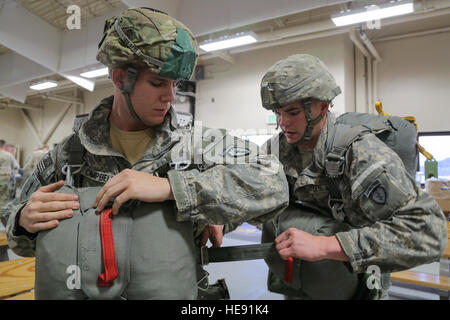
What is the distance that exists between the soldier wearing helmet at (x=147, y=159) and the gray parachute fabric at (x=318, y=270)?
32 centimetres

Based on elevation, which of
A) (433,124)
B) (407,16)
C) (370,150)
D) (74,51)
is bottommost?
(370,150)

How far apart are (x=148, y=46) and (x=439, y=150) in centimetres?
585

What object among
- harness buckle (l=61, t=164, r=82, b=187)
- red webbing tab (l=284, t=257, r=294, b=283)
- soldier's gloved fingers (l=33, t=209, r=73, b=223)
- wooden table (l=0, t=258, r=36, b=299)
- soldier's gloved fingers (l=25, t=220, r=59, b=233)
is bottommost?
wooden table (l=0, t=258, r=36, b=299)

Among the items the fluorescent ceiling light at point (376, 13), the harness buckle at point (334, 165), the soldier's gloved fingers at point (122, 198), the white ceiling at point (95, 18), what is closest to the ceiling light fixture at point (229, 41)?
the white ceiling at point (95, 18)

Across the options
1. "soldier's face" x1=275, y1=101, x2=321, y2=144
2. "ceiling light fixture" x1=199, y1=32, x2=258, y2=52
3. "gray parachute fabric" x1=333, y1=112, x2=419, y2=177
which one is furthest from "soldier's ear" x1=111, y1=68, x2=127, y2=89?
"ceiling light fixture" x1=199, y1=32, x2=258, y2=52

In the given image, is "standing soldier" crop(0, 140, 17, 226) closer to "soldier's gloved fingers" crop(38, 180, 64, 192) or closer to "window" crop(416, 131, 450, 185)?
"soldier's gloved fingers" crop(38, 180, 64, 192)

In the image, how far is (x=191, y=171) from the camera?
95 centimetres

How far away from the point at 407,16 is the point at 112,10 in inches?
209

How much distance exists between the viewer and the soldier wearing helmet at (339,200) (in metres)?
1.08

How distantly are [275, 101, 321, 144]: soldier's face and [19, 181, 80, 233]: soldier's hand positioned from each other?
987 mm

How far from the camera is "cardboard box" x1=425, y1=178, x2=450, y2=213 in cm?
362

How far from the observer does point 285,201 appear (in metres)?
0.94
